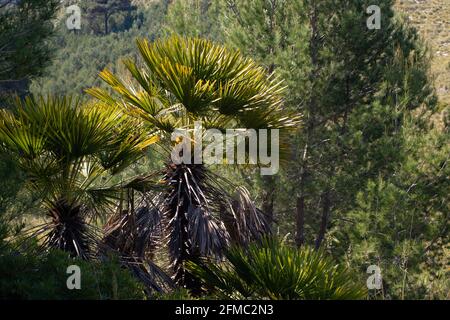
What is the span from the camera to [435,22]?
41.6 meters

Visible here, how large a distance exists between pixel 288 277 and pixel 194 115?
2.56m

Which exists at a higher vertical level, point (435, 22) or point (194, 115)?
point (435, 22)

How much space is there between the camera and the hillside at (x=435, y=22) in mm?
36688

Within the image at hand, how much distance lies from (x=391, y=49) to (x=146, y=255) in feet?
25.4

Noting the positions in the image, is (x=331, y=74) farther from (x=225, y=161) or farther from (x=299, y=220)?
(x=225, y=161)

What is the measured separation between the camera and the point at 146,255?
20.1 feet

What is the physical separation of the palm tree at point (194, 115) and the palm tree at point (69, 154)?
1.75 ft

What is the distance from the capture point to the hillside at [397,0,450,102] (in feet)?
120

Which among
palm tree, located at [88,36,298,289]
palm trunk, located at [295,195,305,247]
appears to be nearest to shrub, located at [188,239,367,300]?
palm tree, located at [88,36,298,289]

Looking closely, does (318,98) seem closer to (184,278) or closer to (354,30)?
(354,30)

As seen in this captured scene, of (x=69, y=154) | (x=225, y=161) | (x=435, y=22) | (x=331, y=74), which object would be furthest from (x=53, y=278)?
(x=435, y=22)

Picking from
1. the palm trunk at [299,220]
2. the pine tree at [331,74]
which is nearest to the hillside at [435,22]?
the pine tree at [331,74]

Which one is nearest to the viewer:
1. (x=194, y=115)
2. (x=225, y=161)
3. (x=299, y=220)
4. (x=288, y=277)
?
(x=288, y=277)
